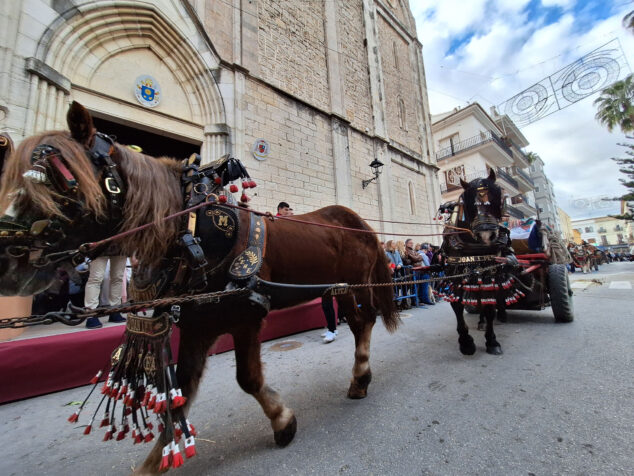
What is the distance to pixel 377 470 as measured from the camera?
54.1 inches

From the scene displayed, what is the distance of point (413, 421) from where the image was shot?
1.78 metres

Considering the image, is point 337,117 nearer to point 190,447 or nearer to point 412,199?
point 412,199

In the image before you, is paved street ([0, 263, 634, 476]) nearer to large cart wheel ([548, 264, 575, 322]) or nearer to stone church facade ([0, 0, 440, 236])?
large cart wheel ([548, 264, 575, 322])

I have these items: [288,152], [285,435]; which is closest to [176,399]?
[285,435]

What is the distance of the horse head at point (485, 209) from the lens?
2949mm

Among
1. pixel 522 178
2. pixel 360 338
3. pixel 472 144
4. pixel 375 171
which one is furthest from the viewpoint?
pixel 522 178

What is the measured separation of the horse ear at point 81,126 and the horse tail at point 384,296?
241 centimetres

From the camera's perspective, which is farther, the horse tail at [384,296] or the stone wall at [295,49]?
the stone wall at [295,49]

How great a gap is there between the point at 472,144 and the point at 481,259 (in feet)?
67.4

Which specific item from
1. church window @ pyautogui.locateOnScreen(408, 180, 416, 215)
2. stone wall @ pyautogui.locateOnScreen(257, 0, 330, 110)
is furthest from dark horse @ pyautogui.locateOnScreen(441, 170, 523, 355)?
church window @ pyautogui.locateOnScreen(408, 180, 416, 215)

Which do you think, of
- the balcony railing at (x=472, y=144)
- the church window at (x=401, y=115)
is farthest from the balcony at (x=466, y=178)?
the church window at (x=401, y=115)

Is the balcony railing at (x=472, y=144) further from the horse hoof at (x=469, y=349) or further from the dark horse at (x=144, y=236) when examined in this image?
the dark horse at (x=144, y=236)

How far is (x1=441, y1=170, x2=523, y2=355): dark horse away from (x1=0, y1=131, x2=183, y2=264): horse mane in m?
2.88

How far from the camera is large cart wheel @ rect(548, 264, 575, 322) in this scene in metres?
3.88
